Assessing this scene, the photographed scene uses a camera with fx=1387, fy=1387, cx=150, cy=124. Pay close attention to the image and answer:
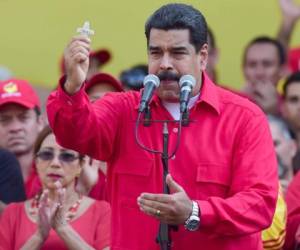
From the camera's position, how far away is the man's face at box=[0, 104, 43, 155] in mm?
9039

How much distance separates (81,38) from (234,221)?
1.05 meters

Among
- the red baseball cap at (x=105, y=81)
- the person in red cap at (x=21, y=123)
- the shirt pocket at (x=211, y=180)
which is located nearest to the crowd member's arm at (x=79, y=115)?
the shirt pocket at (x=211, y=180)

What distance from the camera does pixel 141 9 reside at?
36.6ft

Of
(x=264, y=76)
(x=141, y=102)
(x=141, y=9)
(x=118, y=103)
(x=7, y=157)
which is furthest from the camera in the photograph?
(x=141, y=9)

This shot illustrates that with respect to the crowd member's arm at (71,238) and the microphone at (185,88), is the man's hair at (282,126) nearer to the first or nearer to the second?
the crowd member's arm at (71,238)

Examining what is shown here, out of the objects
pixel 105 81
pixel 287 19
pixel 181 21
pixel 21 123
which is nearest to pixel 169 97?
pixel 181 21

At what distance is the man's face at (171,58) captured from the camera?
6176mm

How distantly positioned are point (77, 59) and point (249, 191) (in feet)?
3.16

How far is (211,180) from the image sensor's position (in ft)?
20.4

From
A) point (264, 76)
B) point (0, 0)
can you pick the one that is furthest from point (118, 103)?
point (0, 0)

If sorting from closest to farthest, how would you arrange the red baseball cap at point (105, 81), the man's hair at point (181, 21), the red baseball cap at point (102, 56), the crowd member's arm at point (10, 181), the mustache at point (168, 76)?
the mustache at point (168, 76) → the man's hair at point (181, 21) → the crowd member's arm at point (10, 181) → the red baseball cap at point (105, 81) → the red baseball cap at point (102, 56)

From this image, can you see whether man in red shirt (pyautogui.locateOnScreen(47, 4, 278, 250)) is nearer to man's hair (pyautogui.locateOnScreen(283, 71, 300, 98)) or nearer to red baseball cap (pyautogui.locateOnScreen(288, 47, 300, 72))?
man's hair (pyautogui.locateOnScreen(283, 71, 300, 98))

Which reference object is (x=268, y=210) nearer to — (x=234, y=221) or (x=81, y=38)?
(x=234, y=221)

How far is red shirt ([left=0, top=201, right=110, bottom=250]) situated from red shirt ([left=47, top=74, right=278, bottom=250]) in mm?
1107
